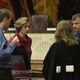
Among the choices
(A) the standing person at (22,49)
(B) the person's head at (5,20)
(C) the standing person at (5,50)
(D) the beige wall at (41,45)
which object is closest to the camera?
(C) the standing person at (5,50)

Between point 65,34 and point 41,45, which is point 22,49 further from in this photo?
point 41,45

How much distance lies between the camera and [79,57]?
6066mm

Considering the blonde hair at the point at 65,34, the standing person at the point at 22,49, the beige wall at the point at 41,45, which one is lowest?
the beige wall at the point at 41,45

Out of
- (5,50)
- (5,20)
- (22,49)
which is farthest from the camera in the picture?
(22,49)

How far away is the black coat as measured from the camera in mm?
6043

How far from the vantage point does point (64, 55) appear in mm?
6062

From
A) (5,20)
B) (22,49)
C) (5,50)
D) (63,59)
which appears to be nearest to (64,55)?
(63,59)

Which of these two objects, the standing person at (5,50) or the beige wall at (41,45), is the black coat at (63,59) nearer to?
the standing person at (5,50)

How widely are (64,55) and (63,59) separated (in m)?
0.05

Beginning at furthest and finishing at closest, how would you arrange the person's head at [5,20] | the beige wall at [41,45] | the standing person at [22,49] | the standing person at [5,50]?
Result: 1. the beige wall at [41,45]
2. the standing person at [22,49]
3. the person's head at [5,20]
4. the standing person at [5,50]

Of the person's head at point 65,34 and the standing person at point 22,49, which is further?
the standing person at point 22,49

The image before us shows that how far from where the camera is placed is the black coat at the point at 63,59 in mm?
6043

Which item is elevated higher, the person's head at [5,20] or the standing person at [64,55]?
the person's head at [5,20]

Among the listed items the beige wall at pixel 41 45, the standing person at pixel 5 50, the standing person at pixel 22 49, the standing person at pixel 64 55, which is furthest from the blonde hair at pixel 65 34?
the beige wall at pixel 41 45
